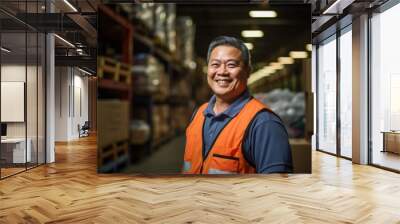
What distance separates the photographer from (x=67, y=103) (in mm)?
14781

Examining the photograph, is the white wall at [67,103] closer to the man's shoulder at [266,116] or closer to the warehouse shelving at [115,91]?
the warehouse shelving at [115,91]

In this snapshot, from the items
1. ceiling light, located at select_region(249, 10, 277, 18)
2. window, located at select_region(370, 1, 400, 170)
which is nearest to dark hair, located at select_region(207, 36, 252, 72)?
ceiling light, located at select_region(249, 10, 277, 18)

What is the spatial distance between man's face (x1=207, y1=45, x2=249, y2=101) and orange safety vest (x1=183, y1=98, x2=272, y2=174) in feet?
0.85

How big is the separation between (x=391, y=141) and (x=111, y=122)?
4859mm

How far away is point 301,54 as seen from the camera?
5887mm

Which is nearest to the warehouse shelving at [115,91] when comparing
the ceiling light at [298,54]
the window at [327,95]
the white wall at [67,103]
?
the ceiling light at [298,54]

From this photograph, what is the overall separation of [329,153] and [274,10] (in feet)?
16.9

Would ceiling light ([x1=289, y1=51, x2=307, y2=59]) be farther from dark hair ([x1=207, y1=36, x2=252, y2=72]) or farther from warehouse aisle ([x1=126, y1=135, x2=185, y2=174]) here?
warehouse aisle ([x1=126, y1=135, x2=185, y2=174])

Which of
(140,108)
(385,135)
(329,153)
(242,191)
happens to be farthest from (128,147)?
(329,153)

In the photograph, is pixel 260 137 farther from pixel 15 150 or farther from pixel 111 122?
pixel 15 150

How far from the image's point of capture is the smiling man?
18.4 ft

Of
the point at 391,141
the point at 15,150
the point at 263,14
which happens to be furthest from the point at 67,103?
the point at 391,141

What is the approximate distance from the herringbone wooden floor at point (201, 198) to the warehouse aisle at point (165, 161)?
0.18 meters

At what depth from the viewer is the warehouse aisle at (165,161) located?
5.84m
